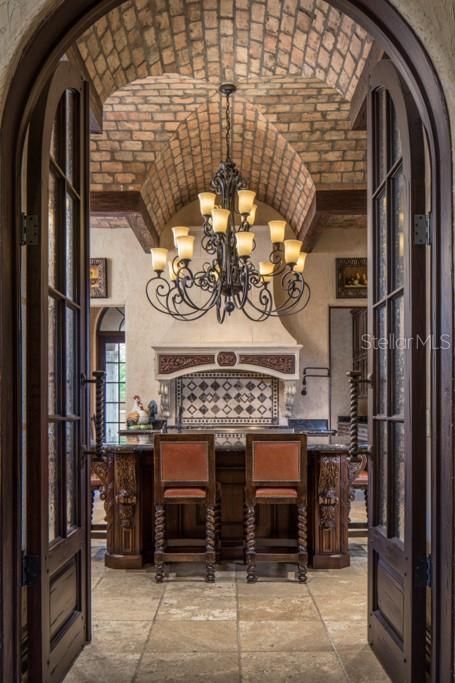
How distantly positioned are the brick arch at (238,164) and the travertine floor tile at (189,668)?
407 cm

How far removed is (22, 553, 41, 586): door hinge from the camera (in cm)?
204

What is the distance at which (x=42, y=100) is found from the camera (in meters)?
2.19

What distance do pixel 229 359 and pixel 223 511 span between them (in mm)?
3113

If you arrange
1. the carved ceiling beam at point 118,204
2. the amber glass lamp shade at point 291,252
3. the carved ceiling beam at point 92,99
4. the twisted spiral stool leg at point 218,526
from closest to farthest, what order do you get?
the carved ceiling beam at point 92,99, the twisted spiral stool leg at point 218,526, the amber glass lamp shade at point 291,252, the carved ceiling beam at point 118,204

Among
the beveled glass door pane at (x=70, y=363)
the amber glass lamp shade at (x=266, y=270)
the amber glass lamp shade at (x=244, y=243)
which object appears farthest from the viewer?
the amber glass lamp shade at (x=266, y=270)

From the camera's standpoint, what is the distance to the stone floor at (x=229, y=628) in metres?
2.49

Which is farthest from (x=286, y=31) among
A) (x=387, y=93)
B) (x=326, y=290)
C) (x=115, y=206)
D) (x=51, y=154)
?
(x=326, y=290)

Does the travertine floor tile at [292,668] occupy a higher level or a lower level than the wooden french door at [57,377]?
lower

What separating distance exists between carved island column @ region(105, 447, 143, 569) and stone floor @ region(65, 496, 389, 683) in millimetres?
102

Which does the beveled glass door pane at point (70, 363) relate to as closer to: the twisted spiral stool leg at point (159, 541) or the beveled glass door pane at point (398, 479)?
the beveled glass door pane at point (398, 479)

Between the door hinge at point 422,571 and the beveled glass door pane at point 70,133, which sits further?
the beveled glass door pane at point 70,133

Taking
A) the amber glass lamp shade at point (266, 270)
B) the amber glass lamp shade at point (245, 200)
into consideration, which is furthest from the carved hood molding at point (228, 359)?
the amber glass lamp shade at point (245, 200)

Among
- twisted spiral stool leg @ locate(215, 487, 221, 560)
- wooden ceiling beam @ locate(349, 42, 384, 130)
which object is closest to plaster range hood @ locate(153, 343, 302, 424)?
twisted spiral stool leg @ locate(215, 487, 221, 560)

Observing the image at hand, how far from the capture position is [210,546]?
3902mm
